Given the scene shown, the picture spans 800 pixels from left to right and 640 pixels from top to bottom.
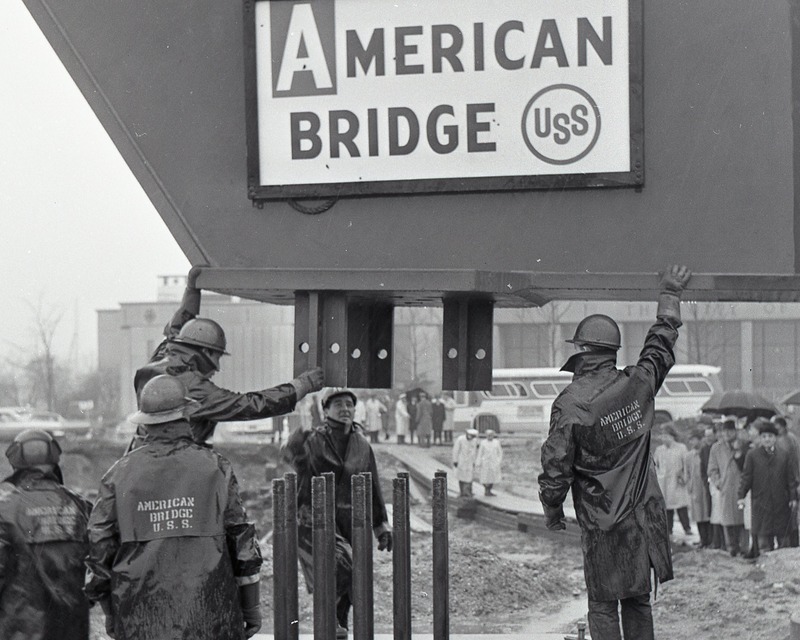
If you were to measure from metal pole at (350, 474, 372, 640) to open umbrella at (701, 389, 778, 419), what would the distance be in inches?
597

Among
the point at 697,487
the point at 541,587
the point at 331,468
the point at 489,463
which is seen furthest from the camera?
the point at 489,463

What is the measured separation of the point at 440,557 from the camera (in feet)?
18.1

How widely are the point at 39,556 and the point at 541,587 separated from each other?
14.4 metres

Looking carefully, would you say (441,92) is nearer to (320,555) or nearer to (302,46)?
(302,46)

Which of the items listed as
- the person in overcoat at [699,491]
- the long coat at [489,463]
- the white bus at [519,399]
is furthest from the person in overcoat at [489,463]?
the person in overcoat at [699,491]

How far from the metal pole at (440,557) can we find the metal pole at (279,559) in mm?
744

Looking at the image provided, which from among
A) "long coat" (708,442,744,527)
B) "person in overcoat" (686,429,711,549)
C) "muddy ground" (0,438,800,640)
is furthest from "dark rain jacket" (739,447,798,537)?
"muddy ground" (0,438,800,640)

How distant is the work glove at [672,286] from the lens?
16.1ft

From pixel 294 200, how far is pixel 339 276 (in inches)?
17.3

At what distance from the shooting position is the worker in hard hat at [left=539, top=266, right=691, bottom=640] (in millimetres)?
5027

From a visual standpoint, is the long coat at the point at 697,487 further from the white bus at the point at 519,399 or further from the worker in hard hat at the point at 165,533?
the worker in hard hat at the point at 165,533

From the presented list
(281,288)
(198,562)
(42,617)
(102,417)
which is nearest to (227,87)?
(281,288)

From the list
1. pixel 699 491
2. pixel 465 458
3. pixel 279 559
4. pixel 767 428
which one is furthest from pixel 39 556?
pixel 465 458

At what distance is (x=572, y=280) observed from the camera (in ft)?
16.5
